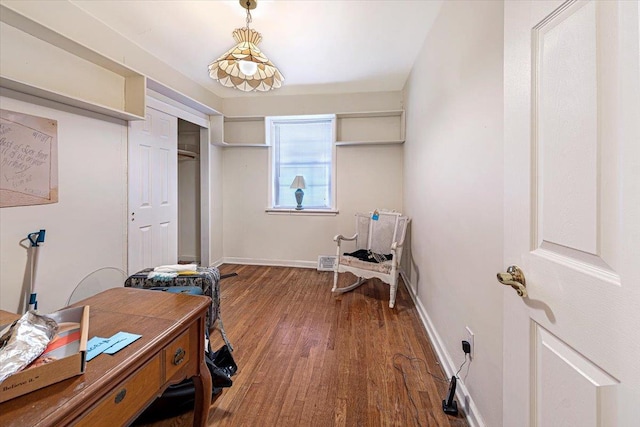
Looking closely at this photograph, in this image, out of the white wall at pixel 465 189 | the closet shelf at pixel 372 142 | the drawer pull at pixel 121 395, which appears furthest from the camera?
the closet shelf at pixel 372 142

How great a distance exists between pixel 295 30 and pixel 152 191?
7.18 ft

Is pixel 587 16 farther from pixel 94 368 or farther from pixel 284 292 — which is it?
pixel 284 292

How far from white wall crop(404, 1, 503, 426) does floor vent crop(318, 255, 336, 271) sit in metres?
1.61

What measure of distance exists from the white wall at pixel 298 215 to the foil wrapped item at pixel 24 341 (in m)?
3.38

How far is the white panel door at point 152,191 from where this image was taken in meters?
2.66

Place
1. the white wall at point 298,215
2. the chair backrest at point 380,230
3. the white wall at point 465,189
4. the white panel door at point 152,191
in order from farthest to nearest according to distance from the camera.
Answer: the white wall at point 298,215 < the chair backrest at point 380,230 < the white panel door at point 152,191 < the white wall at point 465,189

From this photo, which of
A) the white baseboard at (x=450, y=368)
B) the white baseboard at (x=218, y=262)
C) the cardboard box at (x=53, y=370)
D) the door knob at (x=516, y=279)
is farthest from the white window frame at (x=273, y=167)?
the cardboard box at (x=53, y=370)

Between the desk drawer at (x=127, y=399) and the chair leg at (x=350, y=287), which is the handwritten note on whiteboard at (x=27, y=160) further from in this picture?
the chair leg at (x=350, y=287)

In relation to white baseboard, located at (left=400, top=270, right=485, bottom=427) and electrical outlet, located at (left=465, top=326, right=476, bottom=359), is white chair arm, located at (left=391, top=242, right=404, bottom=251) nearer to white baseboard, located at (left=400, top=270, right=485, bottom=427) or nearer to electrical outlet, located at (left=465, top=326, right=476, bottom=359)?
white baseboard, located at (left=400, top=270, right=485, bottom=427)

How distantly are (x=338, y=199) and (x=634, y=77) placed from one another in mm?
3526

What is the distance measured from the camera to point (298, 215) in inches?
160

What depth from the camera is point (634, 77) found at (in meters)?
0.45

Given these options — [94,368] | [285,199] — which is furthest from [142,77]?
[94,368]

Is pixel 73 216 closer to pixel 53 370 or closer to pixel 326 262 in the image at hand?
pixel 53 370
